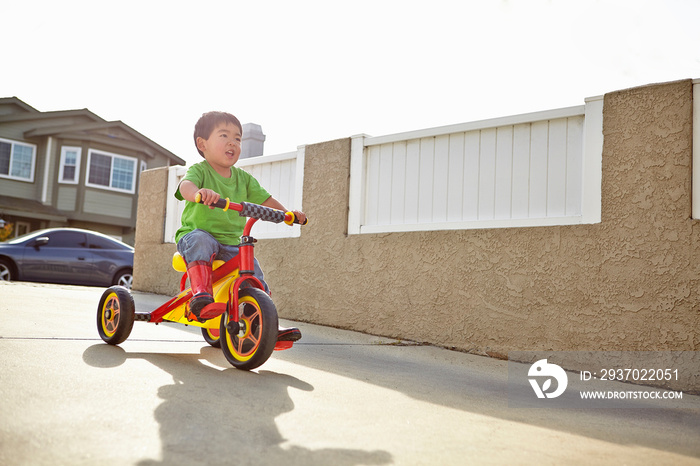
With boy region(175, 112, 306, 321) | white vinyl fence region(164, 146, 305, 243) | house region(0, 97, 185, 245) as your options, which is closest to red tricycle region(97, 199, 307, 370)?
boy region(175, 112, 306, 321)

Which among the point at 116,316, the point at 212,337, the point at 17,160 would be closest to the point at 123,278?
the point at 212,337

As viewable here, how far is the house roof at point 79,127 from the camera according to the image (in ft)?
77.4

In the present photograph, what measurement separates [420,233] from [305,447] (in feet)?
12.1

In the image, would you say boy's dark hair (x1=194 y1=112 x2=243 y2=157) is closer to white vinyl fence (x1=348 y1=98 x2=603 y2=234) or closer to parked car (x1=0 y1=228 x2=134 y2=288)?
white vinyl fence (x1=348 y1=98 x2=603 y2=234)

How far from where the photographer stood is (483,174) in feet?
17.9

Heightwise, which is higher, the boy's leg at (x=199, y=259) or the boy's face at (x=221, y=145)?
the boy's face at (x=221, y=145)

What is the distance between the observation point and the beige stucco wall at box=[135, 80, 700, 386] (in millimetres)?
4324

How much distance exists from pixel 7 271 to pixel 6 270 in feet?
0.09

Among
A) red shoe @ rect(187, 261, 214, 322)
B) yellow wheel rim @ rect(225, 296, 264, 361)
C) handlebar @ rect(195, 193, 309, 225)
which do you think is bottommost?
yellow wheel rim @ rect(225, 296, 264, 361)

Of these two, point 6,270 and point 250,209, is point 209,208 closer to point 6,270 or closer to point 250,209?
point 250,209

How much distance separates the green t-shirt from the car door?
367 inches

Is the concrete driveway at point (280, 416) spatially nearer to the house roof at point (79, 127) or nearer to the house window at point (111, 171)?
the house window at point (111, 171)

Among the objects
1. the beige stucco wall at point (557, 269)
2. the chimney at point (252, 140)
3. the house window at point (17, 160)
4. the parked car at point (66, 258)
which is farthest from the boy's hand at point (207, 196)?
the house window at point (17, 160)

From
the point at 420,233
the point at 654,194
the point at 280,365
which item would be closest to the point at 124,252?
the point at 420,233
